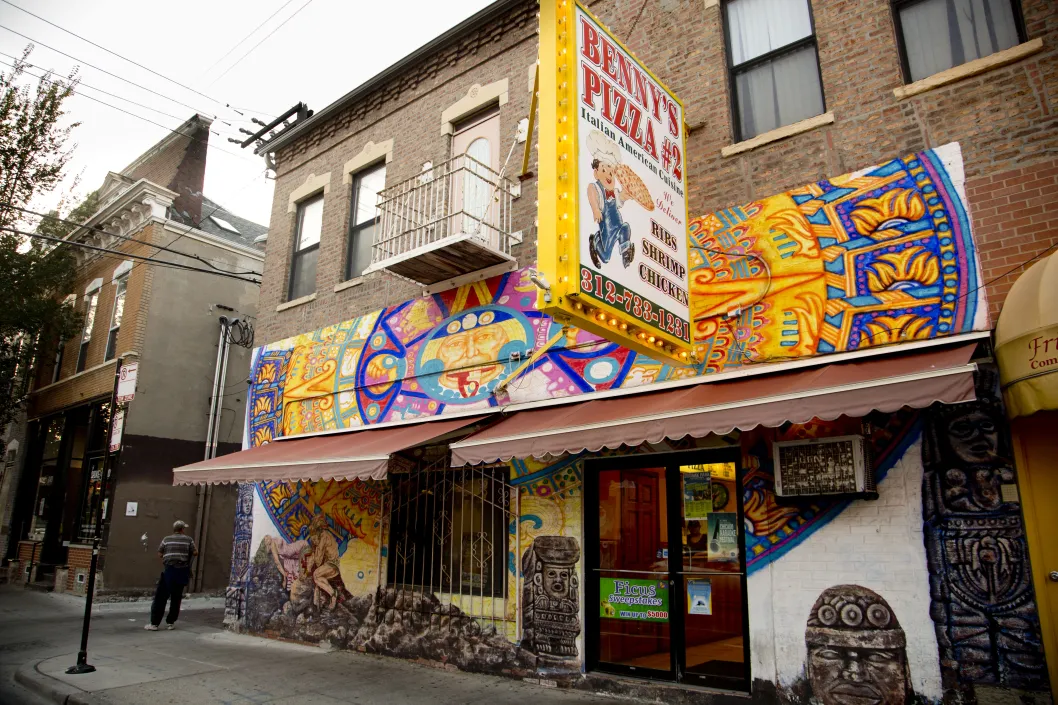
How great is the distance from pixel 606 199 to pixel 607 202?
0.03 meters

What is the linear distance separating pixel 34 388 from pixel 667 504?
21.7 meters

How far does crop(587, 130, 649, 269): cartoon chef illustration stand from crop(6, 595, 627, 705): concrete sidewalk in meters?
4.38

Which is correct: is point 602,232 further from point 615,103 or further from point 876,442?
point 876,442

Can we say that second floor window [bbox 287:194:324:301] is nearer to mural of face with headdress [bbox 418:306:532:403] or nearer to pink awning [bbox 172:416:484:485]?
pink awning [bbox 172:416:484:485]

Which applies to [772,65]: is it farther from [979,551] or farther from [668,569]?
[668,569]

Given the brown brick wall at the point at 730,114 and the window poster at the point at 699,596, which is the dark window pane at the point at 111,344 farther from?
the window poster at the point at 699,596

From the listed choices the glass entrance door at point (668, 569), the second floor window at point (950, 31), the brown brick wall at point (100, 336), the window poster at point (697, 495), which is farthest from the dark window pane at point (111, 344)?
the second floor window at point (950, 31)

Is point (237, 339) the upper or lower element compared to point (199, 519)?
upper

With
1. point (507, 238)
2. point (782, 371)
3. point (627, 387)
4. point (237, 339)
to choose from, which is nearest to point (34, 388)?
point (237, 339)

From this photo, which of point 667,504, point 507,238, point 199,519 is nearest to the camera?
point 667,504

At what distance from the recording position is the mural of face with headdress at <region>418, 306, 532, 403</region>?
837 cm

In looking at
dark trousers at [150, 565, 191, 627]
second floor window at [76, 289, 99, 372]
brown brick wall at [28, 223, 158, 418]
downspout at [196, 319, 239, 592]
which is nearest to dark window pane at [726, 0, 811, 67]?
dark trousers at [150, 565, 191, 627]

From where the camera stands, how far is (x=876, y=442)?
18.7 feet

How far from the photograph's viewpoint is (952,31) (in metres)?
6.32
